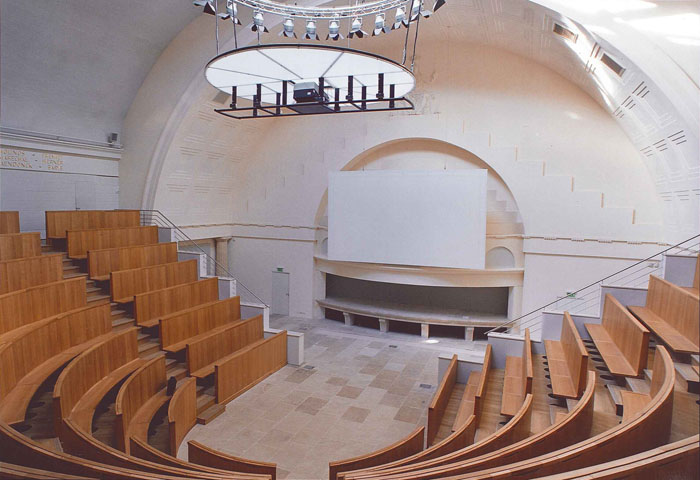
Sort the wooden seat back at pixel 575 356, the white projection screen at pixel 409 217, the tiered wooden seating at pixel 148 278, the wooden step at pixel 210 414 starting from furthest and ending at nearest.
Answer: the white projection screen at pixel 409 217
the tiered wooden seating at pixel 148 278
the wooden step at pixel 210 414
the wooden seat back at pixel 575 356

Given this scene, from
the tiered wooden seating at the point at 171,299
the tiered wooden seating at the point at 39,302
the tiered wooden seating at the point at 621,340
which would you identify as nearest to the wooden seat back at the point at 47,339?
the tiered wooden seating at the point at 39,302

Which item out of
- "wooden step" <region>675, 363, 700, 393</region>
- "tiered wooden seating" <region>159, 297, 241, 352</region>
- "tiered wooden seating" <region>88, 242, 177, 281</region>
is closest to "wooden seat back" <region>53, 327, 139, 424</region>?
"tiered wooden seating" <region>159, 297, 241, 352</region>

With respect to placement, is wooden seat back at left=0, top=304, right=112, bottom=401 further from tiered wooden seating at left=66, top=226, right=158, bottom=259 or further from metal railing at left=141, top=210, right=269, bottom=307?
metal railing at left=141, top=210, right=269, bottom=307

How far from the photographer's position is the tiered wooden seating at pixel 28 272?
557cm

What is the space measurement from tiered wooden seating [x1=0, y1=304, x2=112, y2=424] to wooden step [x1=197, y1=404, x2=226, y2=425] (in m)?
1.66

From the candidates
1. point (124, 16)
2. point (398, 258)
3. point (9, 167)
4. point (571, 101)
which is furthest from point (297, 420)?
point (571, 101)

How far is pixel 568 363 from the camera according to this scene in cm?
535

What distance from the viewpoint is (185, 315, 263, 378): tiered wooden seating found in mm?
6195

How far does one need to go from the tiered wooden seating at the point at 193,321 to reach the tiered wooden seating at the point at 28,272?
1633mm

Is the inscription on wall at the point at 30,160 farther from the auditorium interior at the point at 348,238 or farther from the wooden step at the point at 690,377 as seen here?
the wooden step at the point at 690,377

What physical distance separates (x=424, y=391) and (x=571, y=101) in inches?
242

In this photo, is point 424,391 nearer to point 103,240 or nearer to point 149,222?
point 103,240

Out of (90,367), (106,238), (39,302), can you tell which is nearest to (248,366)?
(90,367)

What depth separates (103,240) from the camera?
777 cm
